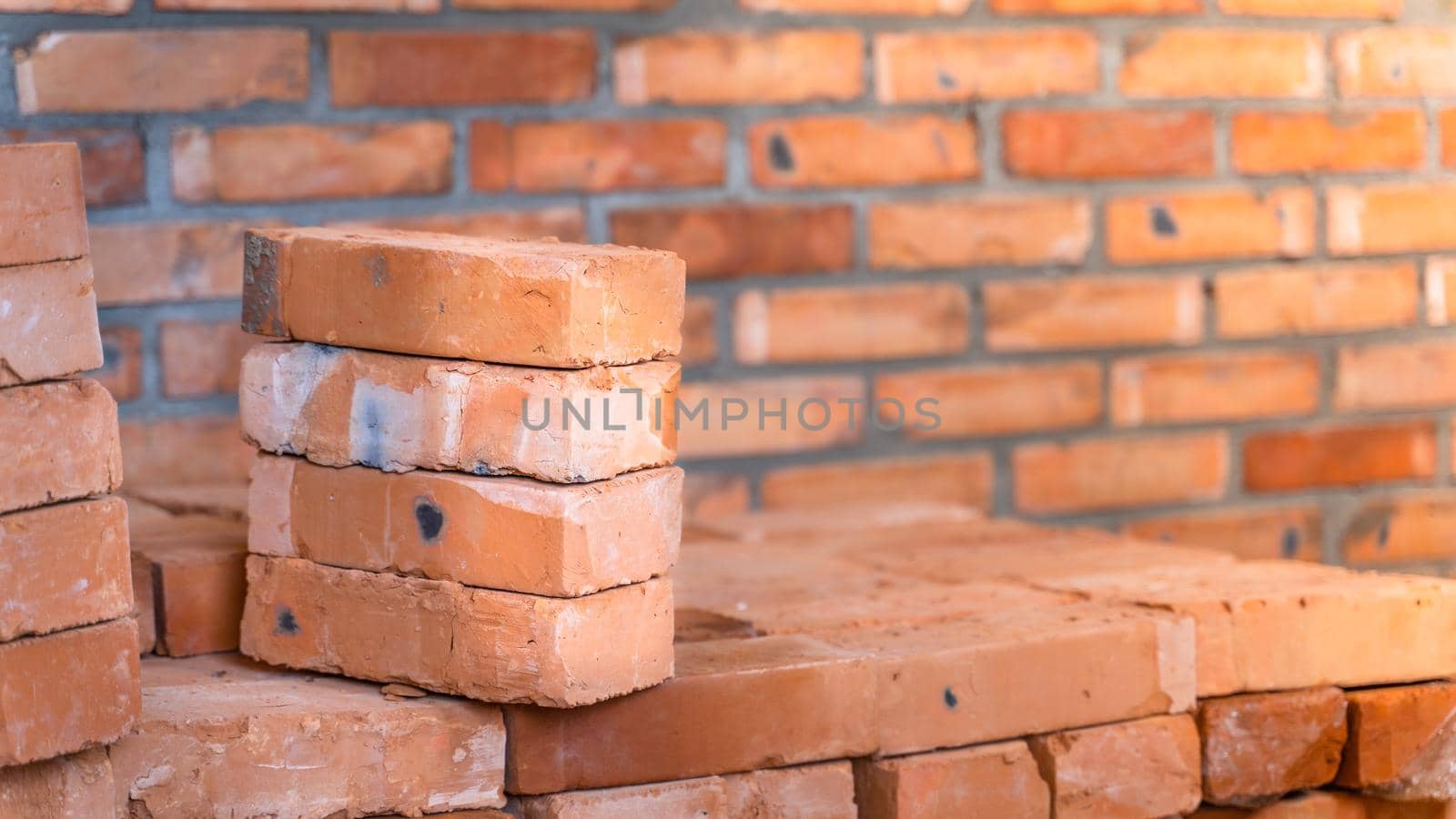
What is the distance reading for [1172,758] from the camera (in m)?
1.81

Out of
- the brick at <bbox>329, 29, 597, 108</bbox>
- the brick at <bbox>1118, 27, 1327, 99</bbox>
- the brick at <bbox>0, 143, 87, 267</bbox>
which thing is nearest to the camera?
the brick at <bbox>0, 143, 87, 267</bbox>

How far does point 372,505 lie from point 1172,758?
86 cm

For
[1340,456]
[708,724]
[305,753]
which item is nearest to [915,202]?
[1340,456]

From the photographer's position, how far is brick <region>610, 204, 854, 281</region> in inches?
96.9

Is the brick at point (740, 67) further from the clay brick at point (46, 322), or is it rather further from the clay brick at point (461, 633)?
the clay brick at point (46, 322)

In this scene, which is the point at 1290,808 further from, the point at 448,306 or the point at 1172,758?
the point at 448,306

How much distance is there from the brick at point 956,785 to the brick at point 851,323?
2.99 feet

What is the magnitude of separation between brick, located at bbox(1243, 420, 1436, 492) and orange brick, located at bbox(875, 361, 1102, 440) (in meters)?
0.30

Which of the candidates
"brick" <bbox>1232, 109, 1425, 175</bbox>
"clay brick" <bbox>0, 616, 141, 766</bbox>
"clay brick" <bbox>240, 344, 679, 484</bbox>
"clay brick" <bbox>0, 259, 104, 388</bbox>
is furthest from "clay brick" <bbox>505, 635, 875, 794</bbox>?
"brick" <bbox>1232, 109, 1425, 175</bbox>

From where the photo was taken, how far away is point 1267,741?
1841mm

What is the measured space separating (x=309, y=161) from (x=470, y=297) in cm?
87

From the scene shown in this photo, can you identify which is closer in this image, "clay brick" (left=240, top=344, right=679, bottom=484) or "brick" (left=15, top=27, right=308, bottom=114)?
"clay brick" (left=240, top=344, right=679, bottom=484)

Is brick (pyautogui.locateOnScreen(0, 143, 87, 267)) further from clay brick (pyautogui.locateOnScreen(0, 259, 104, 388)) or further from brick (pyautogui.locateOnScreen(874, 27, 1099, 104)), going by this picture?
brick (pyautogui.locateOnScreen(874, 27, 1099, 104))

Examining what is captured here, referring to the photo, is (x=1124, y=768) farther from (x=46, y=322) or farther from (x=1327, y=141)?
(x=1327, y=141)
